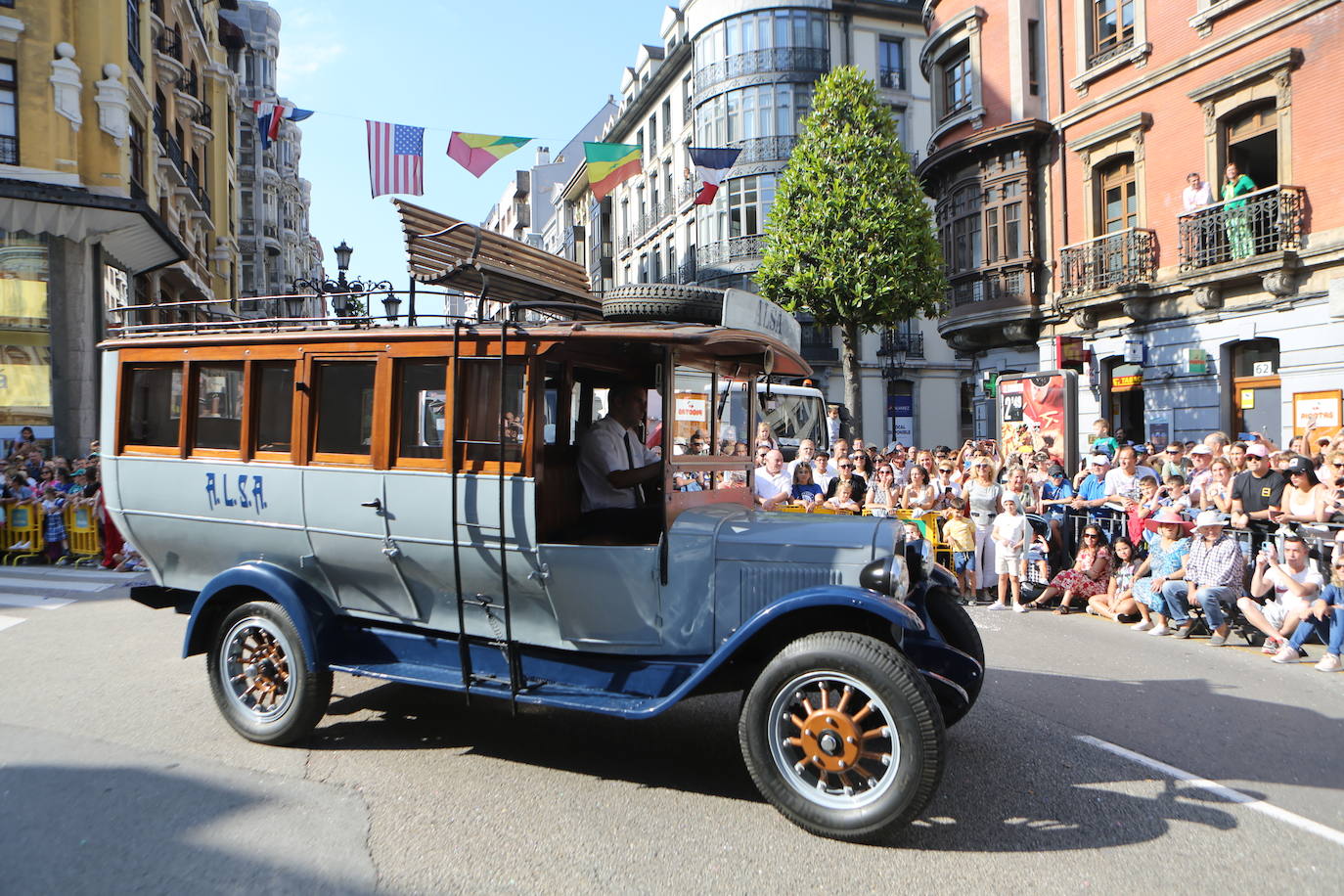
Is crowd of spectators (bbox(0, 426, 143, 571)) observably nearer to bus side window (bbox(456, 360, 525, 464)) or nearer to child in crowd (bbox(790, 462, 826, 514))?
child in crowd (bbox(790, 462, 826, 514))

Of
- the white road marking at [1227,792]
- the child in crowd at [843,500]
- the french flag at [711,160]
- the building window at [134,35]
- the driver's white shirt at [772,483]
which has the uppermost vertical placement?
the building window at [134,35]

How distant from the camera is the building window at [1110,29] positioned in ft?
66.2

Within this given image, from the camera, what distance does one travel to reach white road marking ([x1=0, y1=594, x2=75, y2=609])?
34.0ft

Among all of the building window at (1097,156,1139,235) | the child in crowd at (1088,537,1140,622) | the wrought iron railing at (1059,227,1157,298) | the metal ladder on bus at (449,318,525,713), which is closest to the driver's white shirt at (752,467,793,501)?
the child in crowd at (1088,537,1140,622)

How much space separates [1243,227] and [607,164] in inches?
449

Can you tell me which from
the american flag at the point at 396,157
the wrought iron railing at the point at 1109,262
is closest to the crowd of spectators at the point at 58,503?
the american flag at the point at 396,157

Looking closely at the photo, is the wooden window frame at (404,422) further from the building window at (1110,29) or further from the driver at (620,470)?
the building window at (1110,29)

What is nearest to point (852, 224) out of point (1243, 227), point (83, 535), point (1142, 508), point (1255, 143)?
point (1255, 143)

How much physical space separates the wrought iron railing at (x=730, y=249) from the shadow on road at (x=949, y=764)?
33662 mm

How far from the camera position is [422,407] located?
5.14 meters

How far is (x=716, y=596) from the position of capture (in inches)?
187

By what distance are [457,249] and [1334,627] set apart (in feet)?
24.7

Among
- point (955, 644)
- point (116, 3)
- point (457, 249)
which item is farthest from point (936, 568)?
point (116, 3)

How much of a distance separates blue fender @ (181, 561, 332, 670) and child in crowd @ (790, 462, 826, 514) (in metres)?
7.04
